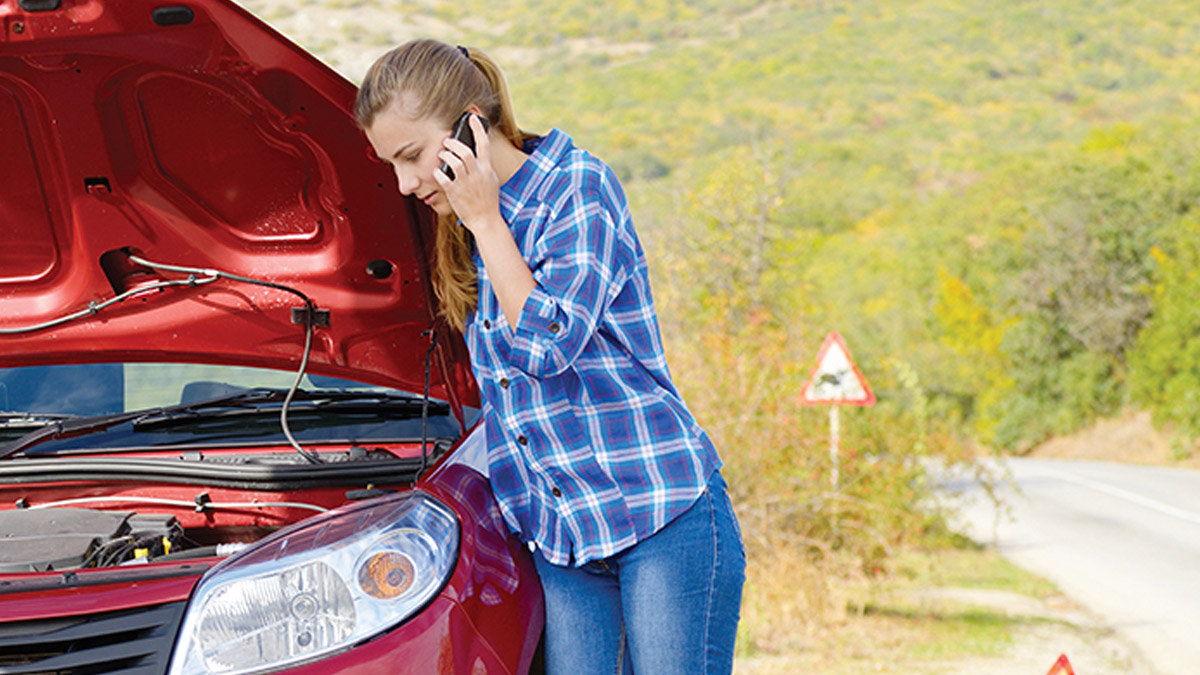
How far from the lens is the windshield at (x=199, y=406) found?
8.89 ft

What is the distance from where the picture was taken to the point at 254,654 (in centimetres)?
165

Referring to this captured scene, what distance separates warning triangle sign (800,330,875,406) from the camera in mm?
6992

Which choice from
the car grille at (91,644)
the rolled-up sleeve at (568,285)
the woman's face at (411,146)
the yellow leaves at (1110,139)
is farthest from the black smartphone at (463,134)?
the yellow leaves at (1110,139)

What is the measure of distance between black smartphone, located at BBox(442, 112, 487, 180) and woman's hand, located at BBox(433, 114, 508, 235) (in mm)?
29

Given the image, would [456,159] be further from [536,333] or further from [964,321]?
[964,321]

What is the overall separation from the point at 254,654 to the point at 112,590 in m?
0.27

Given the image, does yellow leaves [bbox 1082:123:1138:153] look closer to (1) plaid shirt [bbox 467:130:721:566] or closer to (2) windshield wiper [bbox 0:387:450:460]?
(2) windshield wiper [bbox 0:387:450:460]

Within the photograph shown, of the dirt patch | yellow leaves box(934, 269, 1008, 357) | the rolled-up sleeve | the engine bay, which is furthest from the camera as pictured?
yellow leaves box(934, 269, 1008, 357)

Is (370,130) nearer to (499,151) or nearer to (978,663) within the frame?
(499,151)

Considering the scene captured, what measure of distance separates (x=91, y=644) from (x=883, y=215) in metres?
65.9

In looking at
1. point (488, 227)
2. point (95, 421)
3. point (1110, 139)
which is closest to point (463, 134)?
point (488, 227)

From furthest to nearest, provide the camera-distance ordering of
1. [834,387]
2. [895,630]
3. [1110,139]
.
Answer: [1110,139]
[834,387]
[895,630]

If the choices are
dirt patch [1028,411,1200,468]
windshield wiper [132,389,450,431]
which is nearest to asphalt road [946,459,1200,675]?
windshield wiper [132,389,450,431]

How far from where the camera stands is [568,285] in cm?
176
